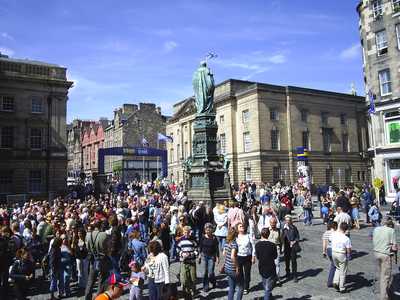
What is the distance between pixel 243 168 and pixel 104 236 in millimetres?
40612

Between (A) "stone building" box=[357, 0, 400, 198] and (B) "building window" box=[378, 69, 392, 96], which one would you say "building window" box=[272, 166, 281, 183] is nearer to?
(A) "stone building" box=[357, 0, 400, 198]

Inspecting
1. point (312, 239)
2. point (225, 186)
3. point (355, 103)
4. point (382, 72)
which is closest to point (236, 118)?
point (355, 103)

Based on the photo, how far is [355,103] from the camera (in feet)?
179

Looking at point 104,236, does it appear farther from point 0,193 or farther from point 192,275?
point 0,193

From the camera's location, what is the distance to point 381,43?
27.6m

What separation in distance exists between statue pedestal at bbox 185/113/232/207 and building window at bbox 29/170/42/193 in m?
22.9

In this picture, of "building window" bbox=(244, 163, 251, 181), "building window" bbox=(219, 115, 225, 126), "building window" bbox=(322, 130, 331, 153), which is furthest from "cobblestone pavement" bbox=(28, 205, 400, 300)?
"building window" bbox=(322, 130, 331, 153)

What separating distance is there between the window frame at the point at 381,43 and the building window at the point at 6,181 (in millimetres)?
36489

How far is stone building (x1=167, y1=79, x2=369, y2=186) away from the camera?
46000mm

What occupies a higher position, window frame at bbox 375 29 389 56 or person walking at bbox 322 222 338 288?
window frame at bbox 375 29 389 56

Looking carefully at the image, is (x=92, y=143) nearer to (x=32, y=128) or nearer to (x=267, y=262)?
(x=32, y=128)

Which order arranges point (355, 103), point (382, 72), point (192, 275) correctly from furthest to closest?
point (355, 103) < point (382, 72) < point (192, 275)

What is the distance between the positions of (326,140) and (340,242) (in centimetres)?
4534

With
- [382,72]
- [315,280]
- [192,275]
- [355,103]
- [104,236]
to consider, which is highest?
[355,103]
